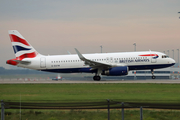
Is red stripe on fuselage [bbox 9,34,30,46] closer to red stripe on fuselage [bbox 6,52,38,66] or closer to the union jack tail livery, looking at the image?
the union jack tail livery

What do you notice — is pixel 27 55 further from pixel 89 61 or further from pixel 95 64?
pixel 95 64

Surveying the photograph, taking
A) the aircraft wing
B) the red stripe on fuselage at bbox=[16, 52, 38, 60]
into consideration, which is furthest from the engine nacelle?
the red stripe on fuselage at bbox=[16, 52, 38, 60]

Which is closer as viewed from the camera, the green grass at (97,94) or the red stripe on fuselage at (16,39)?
the green grass at (97,94)

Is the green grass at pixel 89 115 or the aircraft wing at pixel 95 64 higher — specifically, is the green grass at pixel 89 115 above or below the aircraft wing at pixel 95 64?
below

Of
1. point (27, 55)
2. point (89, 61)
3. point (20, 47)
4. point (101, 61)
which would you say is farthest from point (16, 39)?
point (101, 61)

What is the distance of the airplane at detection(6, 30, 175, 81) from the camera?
46.0m

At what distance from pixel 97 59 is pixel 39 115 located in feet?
108

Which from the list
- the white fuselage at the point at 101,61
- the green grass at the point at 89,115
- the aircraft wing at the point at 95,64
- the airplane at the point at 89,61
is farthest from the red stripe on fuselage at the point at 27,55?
the green grass at the point at 89,115

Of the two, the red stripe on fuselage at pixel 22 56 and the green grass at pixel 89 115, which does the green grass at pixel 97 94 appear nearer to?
the green grass at pixel 89 115

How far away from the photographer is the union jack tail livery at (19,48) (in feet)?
159

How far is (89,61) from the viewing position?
4478 centimetres

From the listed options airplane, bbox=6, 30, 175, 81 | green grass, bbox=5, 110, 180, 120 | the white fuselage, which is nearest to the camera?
green grass, bbox=5, 110, 180, 120

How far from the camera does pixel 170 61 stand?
157 feet

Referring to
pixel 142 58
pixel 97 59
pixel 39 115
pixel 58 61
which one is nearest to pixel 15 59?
pixel 58 61
